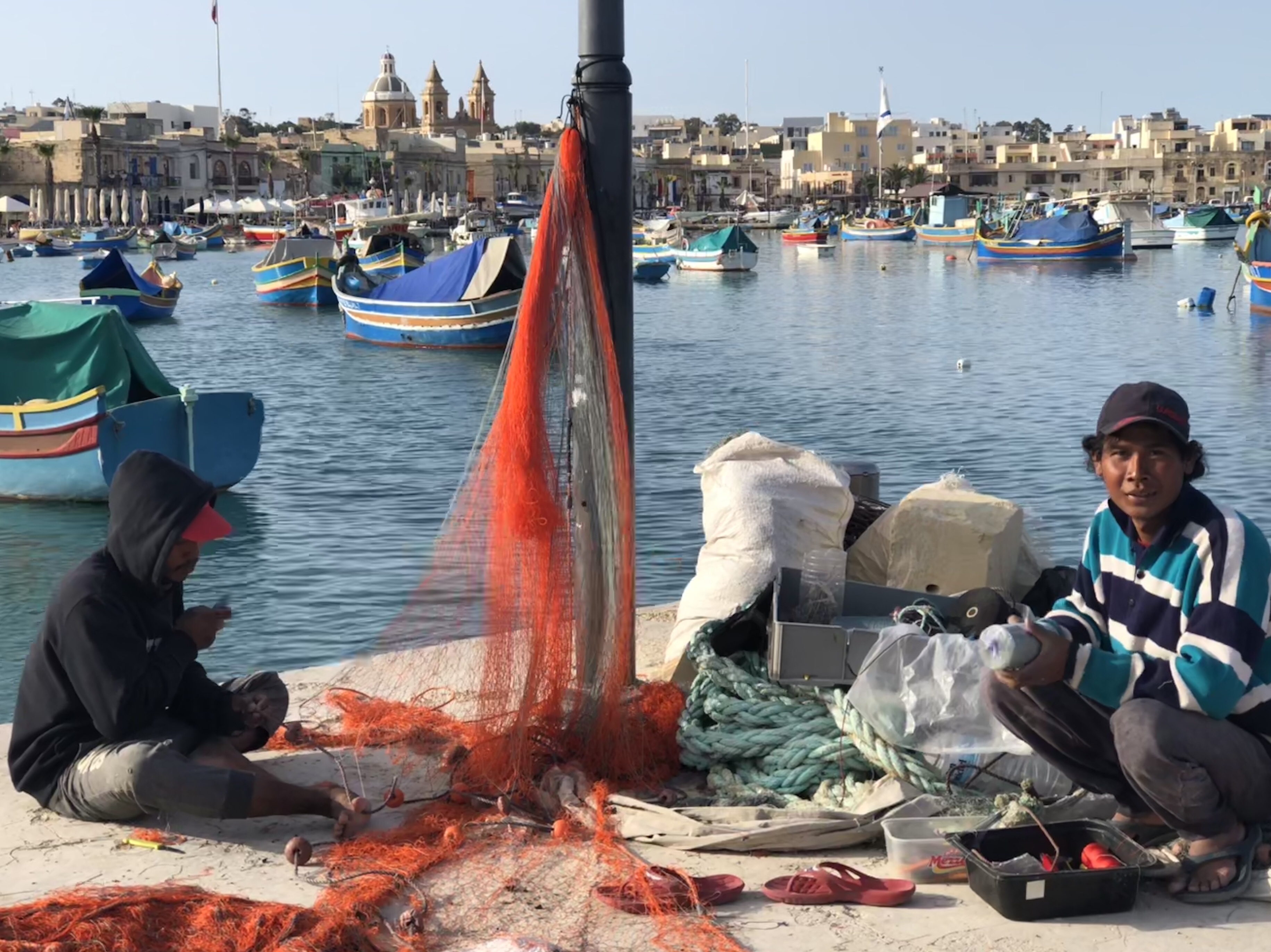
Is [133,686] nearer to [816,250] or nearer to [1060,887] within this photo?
[1060,887]

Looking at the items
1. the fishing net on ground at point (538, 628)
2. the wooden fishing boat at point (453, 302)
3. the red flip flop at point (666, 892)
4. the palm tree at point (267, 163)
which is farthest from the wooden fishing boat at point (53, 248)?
the red flip flop at point (666, 892)

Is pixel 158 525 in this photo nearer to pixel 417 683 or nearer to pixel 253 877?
pixel 253 877

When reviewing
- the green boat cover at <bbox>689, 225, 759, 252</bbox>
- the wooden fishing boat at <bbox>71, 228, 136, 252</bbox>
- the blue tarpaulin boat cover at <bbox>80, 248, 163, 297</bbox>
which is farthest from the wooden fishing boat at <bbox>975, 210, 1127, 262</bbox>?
the wooden fishing boat at <bbox>71, 228, 136, 252</bbox>

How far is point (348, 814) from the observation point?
3.83m

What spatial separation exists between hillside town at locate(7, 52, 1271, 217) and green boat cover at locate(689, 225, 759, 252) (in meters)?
52.6

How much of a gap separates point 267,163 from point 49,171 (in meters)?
21.0

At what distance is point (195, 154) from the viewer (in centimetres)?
11319

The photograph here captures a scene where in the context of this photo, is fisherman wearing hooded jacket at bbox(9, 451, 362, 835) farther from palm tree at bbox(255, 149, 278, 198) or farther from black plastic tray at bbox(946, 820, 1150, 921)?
palm tree at bbox(255, 149, 278, 198)

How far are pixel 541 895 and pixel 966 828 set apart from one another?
101cm

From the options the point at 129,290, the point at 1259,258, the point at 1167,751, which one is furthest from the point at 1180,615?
the point at 129,290

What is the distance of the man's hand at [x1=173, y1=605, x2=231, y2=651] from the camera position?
4.04 m

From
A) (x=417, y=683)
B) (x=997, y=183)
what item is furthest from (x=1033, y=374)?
(x=997, y=183)

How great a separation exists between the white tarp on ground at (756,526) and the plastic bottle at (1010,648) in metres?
1.77

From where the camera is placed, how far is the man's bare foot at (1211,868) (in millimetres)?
3320
